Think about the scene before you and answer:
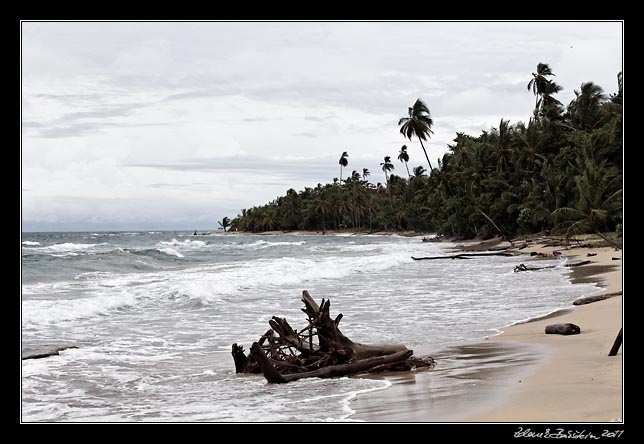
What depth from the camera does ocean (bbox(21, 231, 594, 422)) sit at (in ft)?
22.8

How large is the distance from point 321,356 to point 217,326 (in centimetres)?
523

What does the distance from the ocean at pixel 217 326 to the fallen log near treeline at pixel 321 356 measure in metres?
0.16

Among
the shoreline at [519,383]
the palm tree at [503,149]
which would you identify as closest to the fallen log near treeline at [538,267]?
the shoreline at [519,383]

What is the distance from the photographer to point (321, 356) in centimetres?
825

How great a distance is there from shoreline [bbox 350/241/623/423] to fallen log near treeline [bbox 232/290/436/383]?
310mm

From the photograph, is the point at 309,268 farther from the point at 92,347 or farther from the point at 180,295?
the point at 92,347

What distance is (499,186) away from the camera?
49.8 meters

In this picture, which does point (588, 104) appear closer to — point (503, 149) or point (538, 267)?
point (503, 149)

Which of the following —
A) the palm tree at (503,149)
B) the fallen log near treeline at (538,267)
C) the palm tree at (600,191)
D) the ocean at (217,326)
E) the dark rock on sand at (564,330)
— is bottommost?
the ocean at (217,326)

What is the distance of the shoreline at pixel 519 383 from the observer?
226 inches

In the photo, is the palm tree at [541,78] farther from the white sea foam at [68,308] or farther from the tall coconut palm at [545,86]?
the white sea foam at [68,308]

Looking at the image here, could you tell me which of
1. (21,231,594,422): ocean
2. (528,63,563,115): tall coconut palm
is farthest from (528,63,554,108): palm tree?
(21,231,594,422): ocean

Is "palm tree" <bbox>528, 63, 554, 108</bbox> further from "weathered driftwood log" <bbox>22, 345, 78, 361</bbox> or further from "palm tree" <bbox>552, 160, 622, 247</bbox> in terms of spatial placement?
"weathered driftwood log" <bbox>22, 345, 78, 361</bbox>

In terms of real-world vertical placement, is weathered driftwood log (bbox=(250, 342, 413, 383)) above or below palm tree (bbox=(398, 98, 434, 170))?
below
